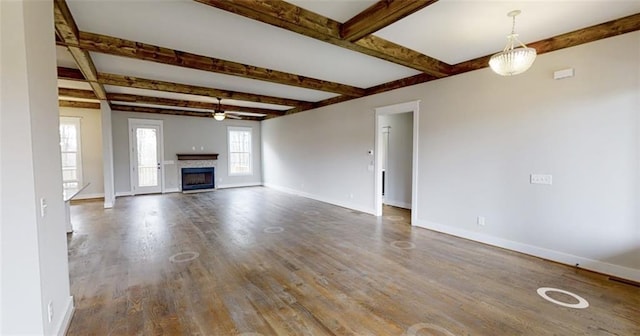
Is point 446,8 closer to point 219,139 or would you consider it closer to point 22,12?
point 22,12

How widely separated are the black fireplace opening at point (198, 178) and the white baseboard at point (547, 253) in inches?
311

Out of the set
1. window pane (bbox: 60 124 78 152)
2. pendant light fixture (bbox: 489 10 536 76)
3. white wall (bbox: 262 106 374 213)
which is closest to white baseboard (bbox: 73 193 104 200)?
window pane (bbox: 60 124 78 152)

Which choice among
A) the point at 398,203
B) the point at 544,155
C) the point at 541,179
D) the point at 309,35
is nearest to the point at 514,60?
the point at 544,155

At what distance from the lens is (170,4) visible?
8.64ft

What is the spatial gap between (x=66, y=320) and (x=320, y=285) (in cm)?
214

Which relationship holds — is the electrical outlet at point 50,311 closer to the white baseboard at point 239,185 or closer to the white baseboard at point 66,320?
the white baseboard at point 66,320

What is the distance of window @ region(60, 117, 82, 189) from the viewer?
25.5ft

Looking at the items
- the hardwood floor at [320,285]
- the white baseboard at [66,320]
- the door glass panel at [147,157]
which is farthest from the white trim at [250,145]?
the white baseboard at [66,320]

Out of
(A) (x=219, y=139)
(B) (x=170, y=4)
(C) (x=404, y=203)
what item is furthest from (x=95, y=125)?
(C) (x=404, y=203)

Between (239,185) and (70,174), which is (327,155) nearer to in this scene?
(239,185)

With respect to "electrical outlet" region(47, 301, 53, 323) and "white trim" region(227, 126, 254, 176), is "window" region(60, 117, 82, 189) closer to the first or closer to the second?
"white trim" region(227, 126, 254, 176)

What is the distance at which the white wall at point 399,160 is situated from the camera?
675cm

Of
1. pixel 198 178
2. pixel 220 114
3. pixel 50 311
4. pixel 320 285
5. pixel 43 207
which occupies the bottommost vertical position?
pixel 320 285

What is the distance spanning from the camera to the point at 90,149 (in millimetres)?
8094
